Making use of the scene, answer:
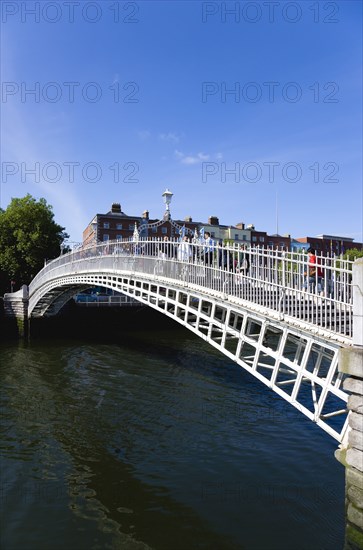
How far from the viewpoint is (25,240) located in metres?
38.8

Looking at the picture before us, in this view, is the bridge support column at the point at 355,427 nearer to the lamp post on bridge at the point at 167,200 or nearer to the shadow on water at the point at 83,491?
the shadow on water at the point at 83,491

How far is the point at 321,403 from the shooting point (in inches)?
257

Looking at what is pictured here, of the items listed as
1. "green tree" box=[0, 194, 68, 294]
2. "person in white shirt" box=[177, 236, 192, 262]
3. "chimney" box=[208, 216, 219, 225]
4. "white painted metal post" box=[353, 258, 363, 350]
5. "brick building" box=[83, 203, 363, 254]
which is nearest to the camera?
"white painted metal post" box=[353, 258, 363, 350]

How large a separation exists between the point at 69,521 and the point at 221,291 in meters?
5.33

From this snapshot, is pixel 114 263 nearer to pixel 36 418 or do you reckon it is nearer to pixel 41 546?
pixel 36 418

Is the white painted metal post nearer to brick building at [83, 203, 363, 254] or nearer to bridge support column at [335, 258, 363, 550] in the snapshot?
bridge support column at [335, 258, 363, 550]

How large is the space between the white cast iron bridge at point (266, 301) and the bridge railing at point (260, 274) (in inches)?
0.7

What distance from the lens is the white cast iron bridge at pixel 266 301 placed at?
22.0 ft

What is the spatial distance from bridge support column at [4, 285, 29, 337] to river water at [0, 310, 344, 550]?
1423 centimetres

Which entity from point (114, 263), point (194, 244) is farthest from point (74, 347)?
point (194, 244)

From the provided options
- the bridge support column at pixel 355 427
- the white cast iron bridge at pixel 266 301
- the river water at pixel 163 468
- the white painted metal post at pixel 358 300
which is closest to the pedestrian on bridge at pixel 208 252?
the white cast iron bridge at pixel 266 301

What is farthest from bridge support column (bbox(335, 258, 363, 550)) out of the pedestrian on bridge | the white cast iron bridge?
the pedestrian on bridge

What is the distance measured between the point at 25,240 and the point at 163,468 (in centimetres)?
3495

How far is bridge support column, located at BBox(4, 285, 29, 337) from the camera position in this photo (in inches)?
1133
